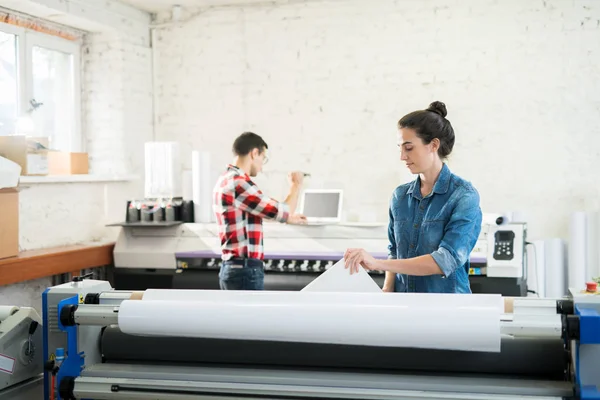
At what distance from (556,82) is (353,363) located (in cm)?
342

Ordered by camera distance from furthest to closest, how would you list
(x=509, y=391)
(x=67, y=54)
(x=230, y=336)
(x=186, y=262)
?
(x=67, y=54)
(x=186, y=262)
(x=230, y=336)
(x=509, y=391)

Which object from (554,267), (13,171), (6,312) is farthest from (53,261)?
(554,267)

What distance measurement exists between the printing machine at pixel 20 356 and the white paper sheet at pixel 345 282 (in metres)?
0.87

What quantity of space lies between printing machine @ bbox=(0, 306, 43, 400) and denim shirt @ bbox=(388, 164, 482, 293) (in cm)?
115

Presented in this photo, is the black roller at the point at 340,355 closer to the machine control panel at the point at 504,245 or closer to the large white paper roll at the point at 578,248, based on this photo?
the machine control panel at the point at 504,245

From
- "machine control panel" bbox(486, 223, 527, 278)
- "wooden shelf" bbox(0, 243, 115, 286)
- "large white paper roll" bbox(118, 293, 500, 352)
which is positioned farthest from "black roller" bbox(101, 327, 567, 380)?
"machine control panel" bbox(486, 223, 527, 278)

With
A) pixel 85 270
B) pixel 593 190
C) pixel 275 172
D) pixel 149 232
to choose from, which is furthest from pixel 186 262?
pixel 593 190

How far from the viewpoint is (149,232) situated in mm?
4664

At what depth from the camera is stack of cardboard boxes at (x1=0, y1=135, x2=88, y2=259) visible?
3793 mm

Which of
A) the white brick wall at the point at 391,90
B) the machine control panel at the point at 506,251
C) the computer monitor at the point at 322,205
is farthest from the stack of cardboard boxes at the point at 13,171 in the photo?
the machine control panel at the point at 506,251

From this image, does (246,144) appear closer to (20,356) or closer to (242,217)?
(242,217)

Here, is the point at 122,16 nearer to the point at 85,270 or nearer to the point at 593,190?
the point at 85,270

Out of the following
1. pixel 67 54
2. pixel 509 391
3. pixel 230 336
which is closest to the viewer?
pixel 509 391

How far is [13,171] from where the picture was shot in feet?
12.5
